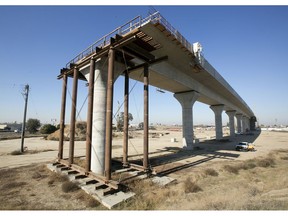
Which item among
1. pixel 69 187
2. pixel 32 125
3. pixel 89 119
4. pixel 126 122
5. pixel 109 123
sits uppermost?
pixel 32 125

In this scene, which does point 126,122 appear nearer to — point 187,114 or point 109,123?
point 109,123

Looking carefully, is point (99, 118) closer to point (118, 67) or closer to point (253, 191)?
point (118, 67)

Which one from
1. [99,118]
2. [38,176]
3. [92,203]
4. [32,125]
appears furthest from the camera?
[32,125]

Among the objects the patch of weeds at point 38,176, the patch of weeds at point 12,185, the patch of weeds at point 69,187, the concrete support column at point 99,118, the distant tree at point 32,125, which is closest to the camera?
the patch of weeds at point 69,187

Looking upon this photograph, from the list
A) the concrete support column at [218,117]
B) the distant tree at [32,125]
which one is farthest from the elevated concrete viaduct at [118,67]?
the distant tree at [32,125]

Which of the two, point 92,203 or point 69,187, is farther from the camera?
point 69,187

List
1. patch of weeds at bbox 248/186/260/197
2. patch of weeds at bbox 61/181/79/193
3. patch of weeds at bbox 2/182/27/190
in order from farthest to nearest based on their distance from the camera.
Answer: patch of weeds at bbox 2/182/27/190 < patch of weeds at bbox 61/181/79/193 < patch of weeds at bbox 248/186/260/197

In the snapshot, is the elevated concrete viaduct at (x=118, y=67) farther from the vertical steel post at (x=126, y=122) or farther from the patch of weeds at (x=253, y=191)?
the patch of weeds at (x=253, y=191)

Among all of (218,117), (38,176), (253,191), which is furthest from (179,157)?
(218,117)

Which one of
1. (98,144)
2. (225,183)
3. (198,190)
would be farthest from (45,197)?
(225,183)

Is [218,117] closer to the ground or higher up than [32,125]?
higher up

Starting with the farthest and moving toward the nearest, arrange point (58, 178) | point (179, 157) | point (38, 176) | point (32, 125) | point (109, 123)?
point (32, 125) < point (179, 157) < point (38, 176) < point (58, 178) < point (109, 123)

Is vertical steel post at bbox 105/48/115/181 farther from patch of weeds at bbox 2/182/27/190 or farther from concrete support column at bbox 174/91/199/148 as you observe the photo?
concrete support column at bbox 174/91/199/148

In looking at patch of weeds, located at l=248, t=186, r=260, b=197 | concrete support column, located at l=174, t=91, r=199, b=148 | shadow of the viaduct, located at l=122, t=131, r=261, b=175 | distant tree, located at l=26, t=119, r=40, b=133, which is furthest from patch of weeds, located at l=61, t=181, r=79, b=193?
distant tree, located at l=26, t=119, r=40, b=133
